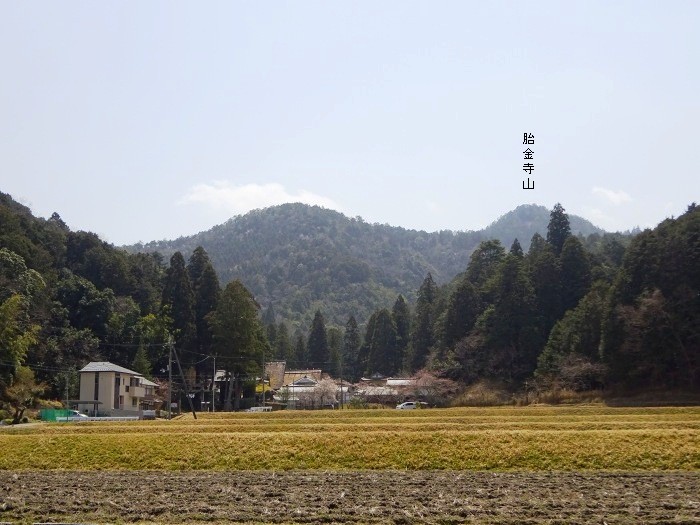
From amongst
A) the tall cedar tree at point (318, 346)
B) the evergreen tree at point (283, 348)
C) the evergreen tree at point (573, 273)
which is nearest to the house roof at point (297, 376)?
the tall cedar tree at point (318, 346)

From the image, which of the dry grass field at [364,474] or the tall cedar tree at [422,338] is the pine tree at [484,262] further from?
the dry grass field at [364,474]

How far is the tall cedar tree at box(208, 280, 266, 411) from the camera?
64625 mm

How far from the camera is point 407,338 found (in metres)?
94.1

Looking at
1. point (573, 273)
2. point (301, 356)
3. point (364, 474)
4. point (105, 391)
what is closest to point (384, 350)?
point (301, 356)

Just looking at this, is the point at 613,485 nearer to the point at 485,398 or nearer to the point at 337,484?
the point at 337,484

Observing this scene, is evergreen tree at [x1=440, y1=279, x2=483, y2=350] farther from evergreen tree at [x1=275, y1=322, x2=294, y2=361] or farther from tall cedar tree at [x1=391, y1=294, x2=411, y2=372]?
evergreen tree at [x1=275, y1=322, x2=294, y2=361]

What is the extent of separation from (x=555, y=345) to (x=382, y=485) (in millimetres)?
43948

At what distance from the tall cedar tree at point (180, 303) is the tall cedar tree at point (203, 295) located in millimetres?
1102

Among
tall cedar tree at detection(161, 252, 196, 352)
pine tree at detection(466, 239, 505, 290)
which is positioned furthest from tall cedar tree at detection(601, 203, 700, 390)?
tall cedar tree at detection(161, 252, 196, 352)

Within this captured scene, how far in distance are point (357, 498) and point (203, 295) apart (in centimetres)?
5793

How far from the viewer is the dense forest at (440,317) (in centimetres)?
5147

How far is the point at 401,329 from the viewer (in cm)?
9556

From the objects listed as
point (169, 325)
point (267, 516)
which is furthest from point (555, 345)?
point (267, 516)

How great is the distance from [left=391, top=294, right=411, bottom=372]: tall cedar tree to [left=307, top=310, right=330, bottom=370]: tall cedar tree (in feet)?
42.1
